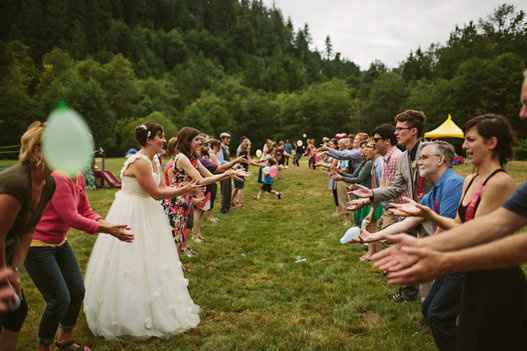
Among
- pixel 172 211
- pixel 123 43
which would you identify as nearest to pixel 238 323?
pixel 172 211

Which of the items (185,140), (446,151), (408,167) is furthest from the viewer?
(185,140)

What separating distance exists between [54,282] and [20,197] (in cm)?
129

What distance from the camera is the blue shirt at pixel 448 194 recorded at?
3.52m

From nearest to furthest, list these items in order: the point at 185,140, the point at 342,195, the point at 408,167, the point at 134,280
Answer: the point at 134,280 → the point at 408,167 → the point at 185,140 → the point at 342,195

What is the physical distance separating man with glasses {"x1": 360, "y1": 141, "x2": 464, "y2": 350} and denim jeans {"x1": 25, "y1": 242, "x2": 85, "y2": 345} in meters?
2.78

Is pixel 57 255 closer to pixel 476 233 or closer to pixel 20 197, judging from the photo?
pixel 20 197

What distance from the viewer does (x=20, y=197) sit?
8.05ft

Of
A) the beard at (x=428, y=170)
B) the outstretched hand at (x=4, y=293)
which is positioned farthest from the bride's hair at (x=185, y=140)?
the outstretched hand at (x=4, y=293)

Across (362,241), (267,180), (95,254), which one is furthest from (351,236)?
(267,180)

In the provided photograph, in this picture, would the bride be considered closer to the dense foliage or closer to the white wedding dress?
the white wedding dress

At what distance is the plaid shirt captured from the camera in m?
5.26

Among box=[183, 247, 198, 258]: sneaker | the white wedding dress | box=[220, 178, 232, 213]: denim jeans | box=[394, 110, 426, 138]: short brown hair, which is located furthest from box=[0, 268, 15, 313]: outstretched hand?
box=[220, 178, 232, 213]: denim jeans

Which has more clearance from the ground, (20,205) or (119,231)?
(20,205)

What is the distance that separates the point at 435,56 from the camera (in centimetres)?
8581
